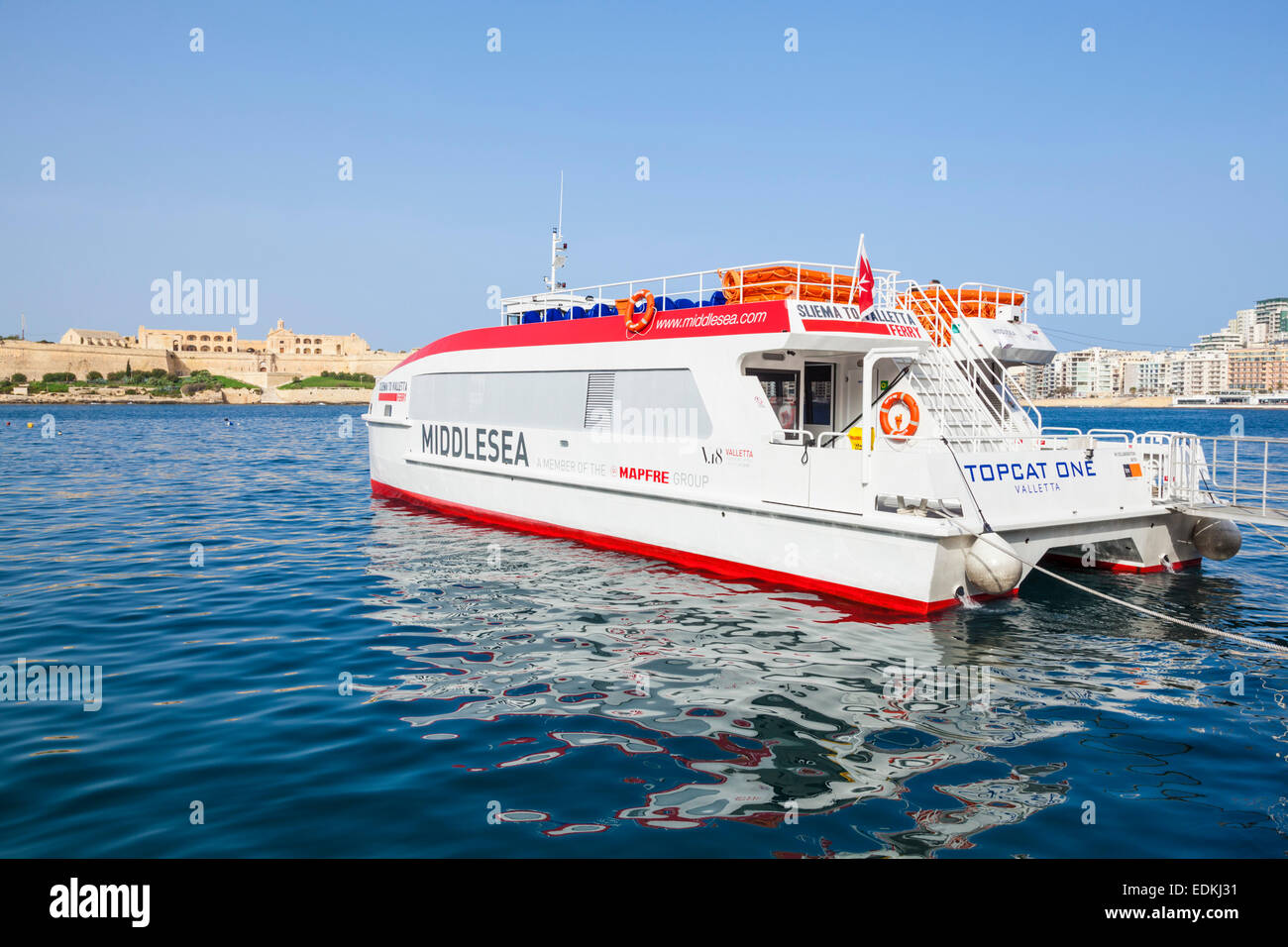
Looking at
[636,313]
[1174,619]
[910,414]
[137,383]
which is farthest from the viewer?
[137,383]

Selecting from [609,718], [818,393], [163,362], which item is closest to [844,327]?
[818,393]

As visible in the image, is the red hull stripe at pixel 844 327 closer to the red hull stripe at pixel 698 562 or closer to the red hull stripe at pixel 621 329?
the red hull stripe at pixel 621 329

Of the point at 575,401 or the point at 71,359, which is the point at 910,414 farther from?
the point at 71,359

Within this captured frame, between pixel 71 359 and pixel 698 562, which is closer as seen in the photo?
pixel 698 562

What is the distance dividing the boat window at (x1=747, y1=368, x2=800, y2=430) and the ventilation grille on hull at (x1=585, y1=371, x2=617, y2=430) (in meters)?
2.62

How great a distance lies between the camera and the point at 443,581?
37.4ft

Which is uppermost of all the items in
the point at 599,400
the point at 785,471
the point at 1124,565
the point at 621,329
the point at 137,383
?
the point at 137,383

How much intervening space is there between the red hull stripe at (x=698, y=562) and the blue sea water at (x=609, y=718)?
21 centimetres

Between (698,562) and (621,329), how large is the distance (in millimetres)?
4054

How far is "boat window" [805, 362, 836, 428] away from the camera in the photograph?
1278 cm

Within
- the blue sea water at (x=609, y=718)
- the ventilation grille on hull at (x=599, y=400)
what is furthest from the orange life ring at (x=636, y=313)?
the blue sea water at (x=609, y=718)

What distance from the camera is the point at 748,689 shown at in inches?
288
